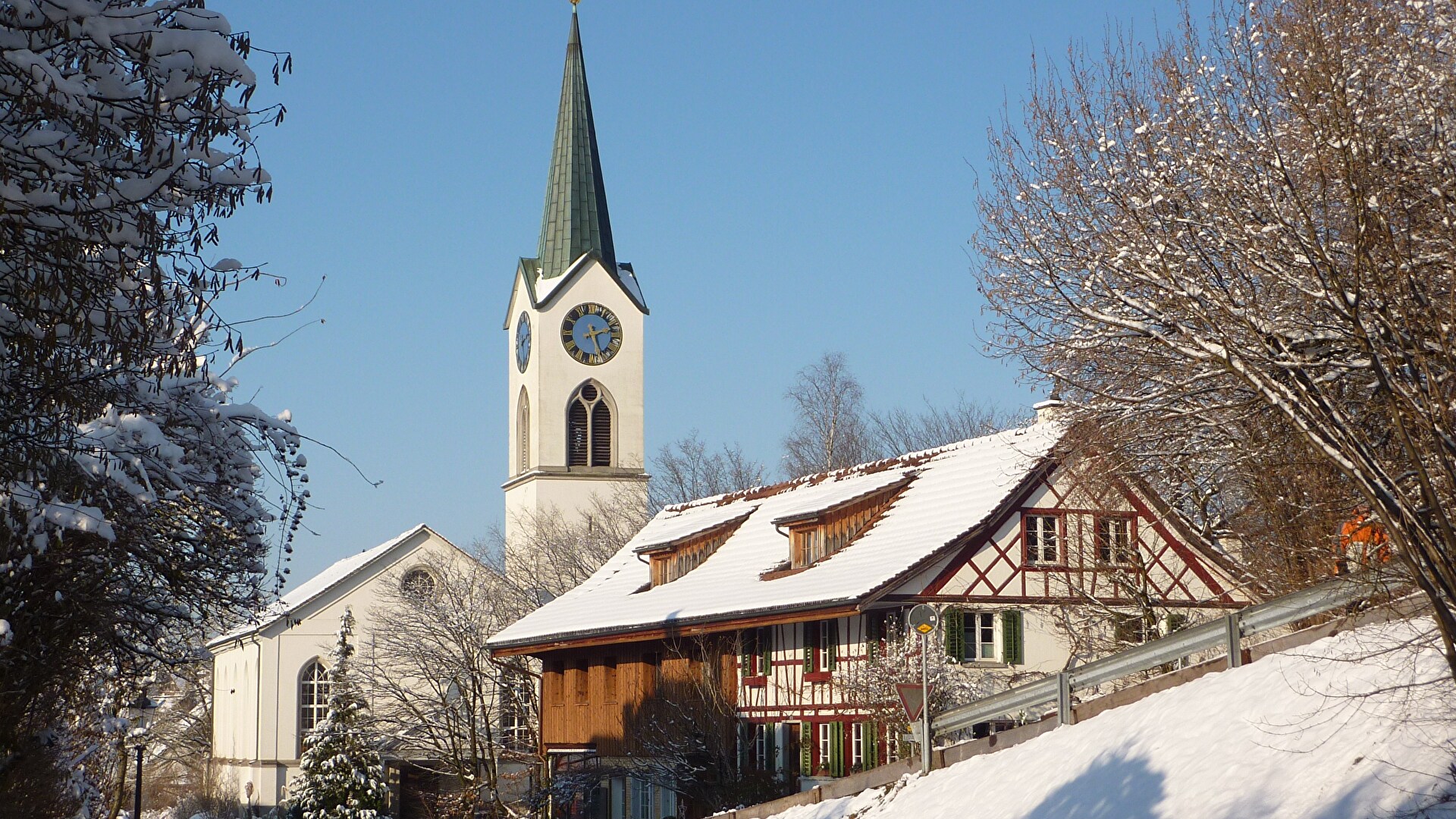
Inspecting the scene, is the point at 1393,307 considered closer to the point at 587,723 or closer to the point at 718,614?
the point at 718,614

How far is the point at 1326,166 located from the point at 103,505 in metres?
9.18

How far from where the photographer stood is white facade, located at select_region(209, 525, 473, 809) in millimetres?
57812

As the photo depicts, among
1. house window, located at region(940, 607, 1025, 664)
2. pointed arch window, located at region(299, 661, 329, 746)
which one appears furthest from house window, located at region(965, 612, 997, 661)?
pointed arch window, located at region(299, 661, 329, 746)

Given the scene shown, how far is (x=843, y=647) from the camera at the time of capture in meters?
26.9

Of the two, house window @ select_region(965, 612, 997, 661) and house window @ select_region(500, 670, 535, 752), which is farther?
house window @ select_region(500, 670, 535, 752)

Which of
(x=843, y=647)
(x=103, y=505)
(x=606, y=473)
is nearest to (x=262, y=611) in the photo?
(x=103, y=505)

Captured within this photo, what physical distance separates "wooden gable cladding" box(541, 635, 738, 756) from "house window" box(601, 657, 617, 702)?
16 mm

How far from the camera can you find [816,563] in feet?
96.7

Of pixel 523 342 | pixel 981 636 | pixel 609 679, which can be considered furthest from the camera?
pixel 523 342

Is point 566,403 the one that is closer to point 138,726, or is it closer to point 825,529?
point 138,726

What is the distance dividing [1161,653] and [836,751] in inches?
361

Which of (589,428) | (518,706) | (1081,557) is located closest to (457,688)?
(518,706)

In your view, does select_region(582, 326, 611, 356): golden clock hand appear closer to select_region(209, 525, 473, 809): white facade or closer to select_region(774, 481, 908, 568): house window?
select_region(209, 525, 473, 809): white facade

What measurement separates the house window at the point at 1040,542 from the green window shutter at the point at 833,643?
337cm
